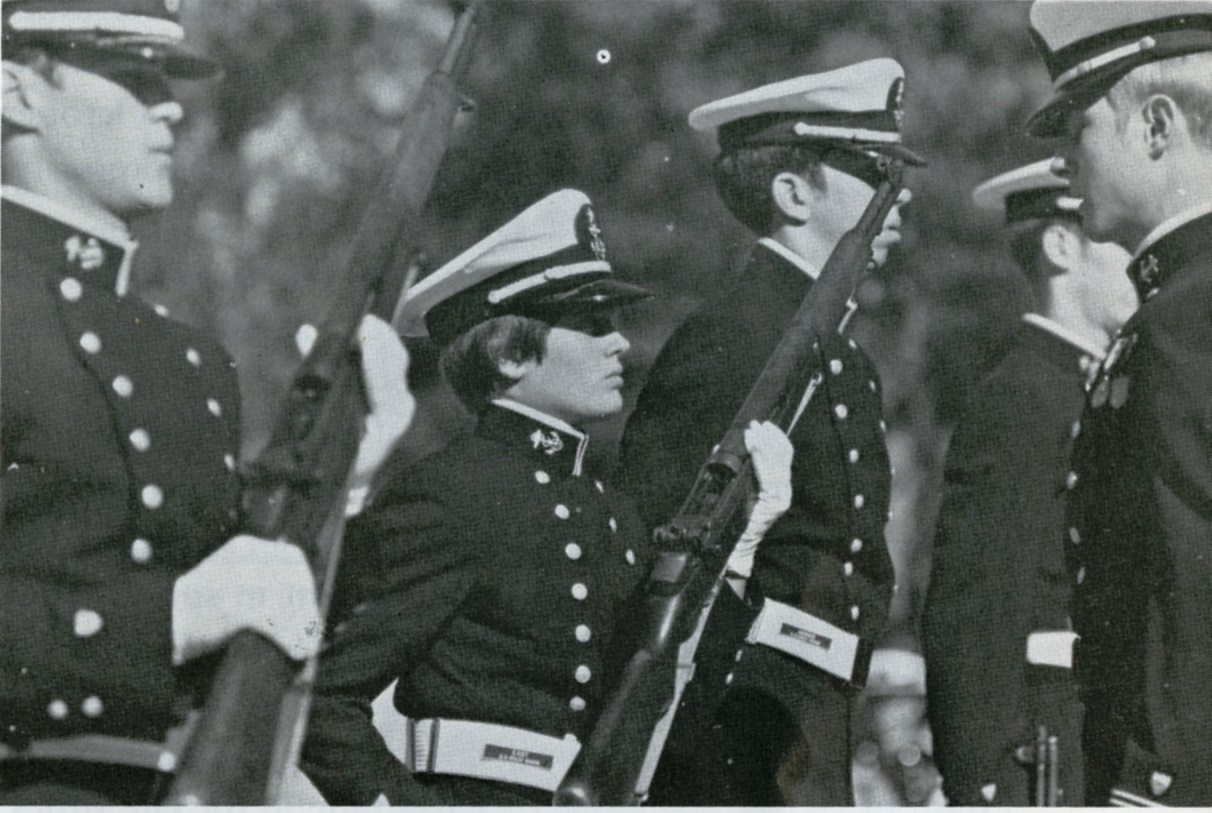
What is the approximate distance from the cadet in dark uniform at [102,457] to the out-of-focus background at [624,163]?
0.40 metres

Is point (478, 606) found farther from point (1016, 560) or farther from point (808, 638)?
point (1016, 560)

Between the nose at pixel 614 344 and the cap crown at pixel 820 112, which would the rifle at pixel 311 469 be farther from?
the cap crown at pixel 820 112

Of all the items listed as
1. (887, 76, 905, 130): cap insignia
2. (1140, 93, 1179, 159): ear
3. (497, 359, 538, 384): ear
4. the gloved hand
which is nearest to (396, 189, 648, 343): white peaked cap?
(497, 359, 538, 384): ear

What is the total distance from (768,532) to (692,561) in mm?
370

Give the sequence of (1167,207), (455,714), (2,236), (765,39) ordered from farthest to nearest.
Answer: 1. (765,39)
2. (1167,207)
3. (455,714)
4. (2,236)

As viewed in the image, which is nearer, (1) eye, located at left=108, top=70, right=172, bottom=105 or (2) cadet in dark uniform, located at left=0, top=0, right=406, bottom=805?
(2) cadet in dark uniform, located at left=0, top=0, right=406, bottom=805

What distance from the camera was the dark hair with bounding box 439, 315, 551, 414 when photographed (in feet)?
12.7

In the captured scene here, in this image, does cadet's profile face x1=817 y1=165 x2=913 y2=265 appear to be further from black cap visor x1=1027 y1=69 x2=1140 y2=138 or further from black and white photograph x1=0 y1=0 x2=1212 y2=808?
black cap visor x1=1027 y1=69 x2=1140 y2=138

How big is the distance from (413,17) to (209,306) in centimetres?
91

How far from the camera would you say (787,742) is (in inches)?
155

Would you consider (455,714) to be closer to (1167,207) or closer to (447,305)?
(447,305)

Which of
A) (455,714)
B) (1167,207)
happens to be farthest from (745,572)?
(1167,207)

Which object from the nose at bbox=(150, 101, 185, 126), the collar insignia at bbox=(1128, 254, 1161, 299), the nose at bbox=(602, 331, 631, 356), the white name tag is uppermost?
the collar insignia at bbox=(1128, 254, 1161, 299)

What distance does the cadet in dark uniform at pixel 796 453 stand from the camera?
154 inches
